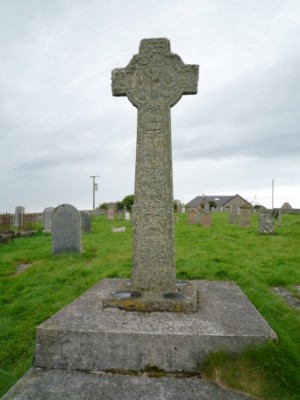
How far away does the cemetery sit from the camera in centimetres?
249

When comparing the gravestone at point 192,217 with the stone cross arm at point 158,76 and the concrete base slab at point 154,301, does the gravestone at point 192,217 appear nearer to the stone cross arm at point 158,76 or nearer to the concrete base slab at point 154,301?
the stone cross arm at point 158,76

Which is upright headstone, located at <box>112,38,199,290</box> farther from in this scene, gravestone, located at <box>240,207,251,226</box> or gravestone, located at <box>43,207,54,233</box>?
gravestone, located at <box>240,207,251,226</box>

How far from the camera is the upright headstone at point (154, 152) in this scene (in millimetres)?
3844

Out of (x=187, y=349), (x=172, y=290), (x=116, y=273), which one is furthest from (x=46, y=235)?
(x=187, y=349)

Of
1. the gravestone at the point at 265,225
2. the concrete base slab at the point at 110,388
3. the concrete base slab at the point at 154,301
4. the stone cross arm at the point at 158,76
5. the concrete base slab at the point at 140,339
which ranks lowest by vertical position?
the concrete base slab at the point at 110,388

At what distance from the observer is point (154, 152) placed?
3875 millimetres

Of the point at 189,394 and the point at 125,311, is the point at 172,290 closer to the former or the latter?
the point at 125,311

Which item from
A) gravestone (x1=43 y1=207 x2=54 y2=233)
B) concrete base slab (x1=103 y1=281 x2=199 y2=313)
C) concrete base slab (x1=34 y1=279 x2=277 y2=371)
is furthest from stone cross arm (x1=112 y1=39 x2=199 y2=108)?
gravestone (x1=43 y1=207 x2=54 y2=233)

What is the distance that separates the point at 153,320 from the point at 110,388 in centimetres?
76

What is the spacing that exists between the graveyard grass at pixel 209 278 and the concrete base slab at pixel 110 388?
169 millimetres

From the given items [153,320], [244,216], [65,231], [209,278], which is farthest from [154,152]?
[244,216]

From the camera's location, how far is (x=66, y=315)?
323 cm

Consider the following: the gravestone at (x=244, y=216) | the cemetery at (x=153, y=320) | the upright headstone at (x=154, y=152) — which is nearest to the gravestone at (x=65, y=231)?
the cemetery at (x=153, y=320)

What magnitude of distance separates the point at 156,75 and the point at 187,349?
3.13 meters
